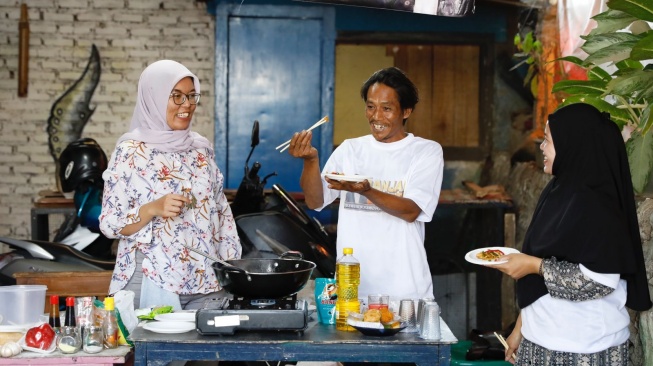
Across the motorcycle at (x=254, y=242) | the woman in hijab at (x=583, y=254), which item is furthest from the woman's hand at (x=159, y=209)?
the motorcycle at (x=254, y=242)

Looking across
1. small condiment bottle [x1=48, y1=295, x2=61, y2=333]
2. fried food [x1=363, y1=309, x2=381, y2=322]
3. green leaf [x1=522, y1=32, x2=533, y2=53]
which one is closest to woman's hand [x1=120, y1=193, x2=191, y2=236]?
small condiment bottle [x1=48, y1=295, x2=61, y2=333]

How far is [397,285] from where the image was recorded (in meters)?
4.03

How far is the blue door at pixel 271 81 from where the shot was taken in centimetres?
814

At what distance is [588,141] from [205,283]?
1.79 meters

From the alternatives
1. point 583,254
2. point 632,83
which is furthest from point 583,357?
point 632,83

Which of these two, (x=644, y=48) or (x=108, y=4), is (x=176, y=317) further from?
(x=108, y=4)

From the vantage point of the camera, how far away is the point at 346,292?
360 cm

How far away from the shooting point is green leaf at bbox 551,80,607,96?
14.0 ft

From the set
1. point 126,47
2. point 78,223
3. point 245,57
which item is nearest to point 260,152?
point 245,57

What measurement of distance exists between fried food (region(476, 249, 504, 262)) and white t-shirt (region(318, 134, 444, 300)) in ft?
1.50

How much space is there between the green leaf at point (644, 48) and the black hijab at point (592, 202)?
37 cm

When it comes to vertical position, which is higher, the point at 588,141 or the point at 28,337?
the point at 588,141

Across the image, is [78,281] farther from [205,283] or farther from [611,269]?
[611,269]

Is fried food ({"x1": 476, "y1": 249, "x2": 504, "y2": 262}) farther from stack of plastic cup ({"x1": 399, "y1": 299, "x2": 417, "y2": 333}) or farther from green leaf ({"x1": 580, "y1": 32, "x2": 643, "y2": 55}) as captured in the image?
green leaf ({"x1": 580, "y1": 32, "x2": 643, "y2": 55})
